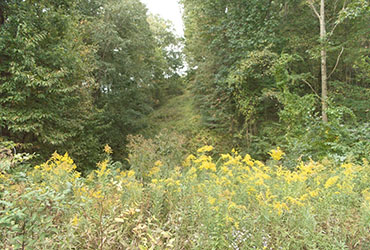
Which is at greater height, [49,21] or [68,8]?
[68,8]

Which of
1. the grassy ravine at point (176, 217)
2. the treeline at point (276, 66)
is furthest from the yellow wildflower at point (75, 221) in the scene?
the treeline at point (276, 66)

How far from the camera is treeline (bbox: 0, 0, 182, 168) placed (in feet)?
17.0

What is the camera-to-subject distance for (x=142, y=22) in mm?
10688

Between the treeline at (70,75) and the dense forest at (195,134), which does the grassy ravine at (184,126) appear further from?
the treeline at (70,75)

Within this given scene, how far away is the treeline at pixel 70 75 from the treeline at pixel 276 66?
9.84ft

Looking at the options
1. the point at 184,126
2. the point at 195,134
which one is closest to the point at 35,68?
the point at 195,134

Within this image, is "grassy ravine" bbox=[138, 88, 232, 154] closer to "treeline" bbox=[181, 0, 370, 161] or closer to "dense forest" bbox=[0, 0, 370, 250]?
"dense forest" bbox=[0, 0, 370, 250]

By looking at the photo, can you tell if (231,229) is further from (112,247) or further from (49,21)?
(49,21)

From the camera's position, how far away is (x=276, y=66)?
7.55m

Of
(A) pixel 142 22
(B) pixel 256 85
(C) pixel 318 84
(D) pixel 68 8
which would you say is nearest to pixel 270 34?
(B) pixel 256 85

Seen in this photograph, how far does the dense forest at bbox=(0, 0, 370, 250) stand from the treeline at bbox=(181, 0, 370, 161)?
0.06 m

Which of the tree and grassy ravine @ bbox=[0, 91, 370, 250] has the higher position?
the tree

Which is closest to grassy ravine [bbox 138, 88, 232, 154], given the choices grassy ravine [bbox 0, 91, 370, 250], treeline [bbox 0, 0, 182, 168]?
treeline [bbox 0, 0, 182, 168]

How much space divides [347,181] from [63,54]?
6.24 m
